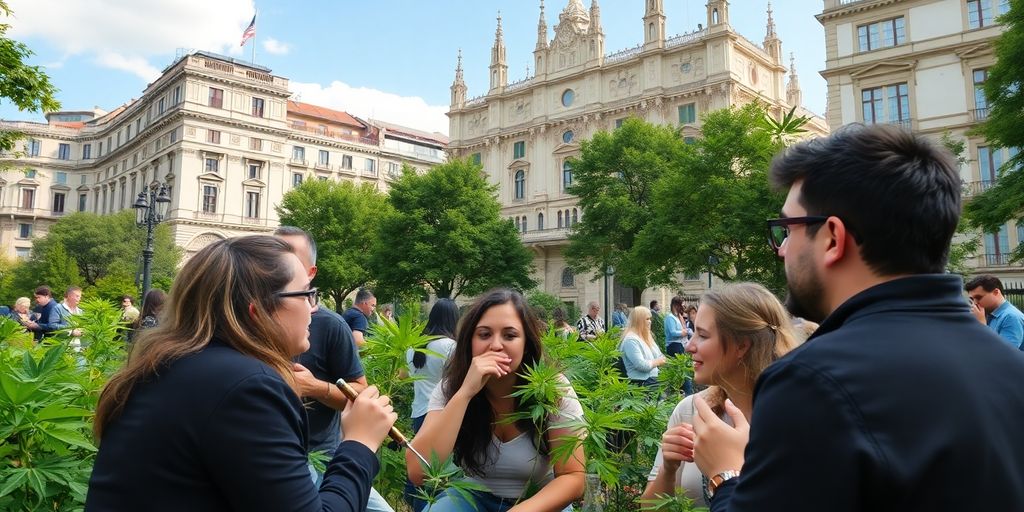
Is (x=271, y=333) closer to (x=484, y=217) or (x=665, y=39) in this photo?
(x=484, y=217)

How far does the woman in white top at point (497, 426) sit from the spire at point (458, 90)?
5890 cm

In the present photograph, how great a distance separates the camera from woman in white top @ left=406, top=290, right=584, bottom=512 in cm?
319

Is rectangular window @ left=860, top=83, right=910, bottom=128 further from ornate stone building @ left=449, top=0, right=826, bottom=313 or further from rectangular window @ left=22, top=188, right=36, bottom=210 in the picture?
rectangular window @ left=22, top=188, right=36, bottom=210

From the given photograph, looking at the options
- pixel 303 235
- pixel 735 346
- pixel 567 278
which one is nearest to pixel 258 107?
pixel 567 278

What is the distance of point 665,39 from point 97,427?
5056 cm

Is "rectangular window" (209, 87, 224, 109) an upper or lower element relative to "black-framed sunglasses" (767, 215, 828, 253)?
upper

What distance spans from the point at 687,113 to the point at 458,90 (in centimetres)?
2383

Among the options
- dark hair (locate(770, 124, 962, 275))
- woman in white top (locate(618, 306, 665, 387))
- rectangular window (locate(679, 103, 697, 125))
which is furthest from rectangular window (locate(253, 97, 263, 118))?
dark hair (locate(770, 124, 962, 275))

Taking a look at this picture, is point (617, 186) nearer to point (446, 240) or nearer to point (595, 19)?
point (446, 240)

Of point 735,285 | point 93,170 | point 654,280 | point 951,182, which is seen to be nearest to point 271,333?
point 951,182

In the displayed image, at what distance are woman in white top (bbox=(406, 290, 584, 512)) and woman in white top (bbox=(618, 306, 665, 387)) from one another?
5.09 meters

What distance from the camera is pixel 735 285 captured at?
3.35m

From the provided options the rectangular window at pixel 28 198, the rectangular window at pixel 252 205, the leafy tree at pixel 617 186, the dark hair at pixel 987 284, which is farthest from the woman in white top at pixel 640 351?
the rectangular window at pixel 28 198

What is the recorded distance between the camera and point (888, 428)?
1210 mm
